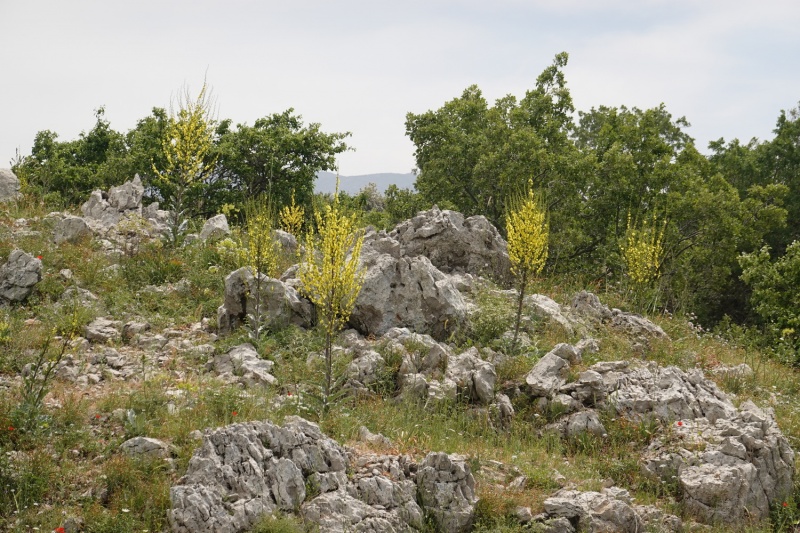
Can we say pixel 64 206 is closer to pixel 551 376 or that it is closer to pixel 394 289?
pixel 394 289

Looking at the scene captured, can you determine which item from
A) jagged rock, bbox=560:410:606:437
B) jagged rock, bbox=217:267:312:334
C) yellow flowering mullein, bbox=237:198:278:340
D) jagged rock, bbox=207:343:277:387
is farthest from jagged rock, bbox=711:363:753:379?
yellow flowering mullein, bbox=237:198:278:340

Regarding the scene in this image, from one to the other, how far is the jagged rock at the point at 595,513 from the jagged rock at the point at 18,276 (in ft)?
37.0

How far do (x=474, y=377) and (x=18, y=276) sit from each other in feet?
31.6

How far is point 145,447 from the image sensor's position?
8.68 m

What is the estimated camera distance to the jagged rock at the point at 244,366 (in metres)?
11.4

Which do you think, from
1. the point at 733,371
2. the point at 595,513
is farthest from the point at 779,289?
the point at 595,513

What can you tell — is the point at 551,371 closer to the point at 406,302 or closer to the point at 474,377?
the point at 474,377

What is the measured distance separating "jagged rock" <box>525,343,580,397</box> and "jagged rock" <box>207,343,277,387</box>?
15.0 feet

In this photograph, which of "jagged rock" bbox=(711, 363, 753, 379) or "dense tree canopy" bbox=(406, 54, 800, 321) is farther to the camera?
"dense tree canopy" bbox=(406, 54, 800, 321)

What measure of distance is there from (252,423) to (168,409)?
1.92 metres

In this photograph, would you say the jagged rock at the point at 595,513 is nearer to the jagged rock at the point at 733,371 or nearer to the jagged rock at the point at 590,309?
the jagged rock at the point at 733,371

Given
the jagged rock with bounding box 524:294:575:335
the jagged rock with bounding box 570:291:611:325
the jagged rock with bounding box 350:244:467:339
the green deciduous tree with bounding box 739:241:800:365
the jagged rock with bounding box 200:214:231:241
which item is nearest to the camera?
the jagged rock with bounding box 350:244:467:339

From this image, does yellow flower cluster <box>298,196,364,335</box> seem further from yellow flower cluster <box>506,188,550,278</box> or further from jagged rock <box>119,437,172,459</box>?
yellow flower cluster <box>506,188,550,278</box>

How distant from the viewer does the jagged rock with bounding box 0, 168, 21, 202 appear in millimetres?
20375
